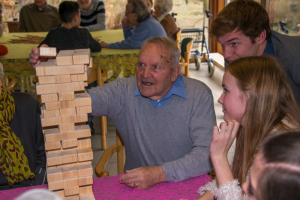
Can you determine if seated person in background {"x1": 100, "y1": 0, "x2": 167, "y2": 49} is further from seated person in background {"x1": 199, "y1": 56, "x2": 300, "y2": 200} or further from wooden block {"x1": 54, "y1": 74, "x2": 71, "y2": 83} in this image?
wooden block {"x1": 54, "y1": 74, "x2": 71, "y2": 83}

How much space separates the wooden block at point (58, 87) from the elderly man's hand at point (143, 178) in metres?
0.47

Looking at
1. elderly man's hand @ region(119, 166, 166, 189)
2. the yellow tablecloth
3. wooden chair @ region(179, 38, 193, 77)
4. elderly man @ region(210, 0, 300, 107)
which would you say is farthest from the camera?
wooden chair @ region(179, 38, 193, 77)

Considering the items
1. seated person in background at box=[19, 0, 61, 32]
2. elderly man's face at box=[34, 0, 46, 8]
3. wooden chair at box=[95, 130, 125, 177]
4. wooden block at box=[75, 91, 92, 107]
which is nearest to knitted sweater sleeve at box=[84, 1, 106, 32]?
seated person in background at box=[19, 0, 61, 32]

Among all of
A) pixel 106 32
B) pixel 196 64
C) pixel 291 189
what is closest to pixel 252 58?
pixel 291 189

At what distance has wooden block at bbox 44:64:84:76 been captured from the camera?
1137 millimetres

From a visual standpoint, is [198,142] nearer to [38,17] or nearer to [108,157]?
[108,157]

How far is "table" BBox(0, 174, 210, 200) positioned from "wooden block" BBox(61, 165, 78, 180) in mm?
183

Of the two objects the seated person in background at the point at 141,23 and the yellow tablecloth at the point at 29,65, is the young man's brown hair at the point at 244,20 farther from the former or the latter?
the seated person in background at the point at 141,23

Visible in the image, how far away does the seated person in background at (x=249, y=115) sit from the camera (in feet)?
4.21

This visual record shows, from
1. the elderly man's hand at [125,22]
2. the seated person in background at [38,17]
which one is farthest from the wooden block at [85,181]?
the seated person in background at [38,17]

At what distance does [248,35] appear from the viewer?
1.88 m

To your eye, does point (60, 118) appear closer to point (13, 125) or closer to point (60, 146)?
point (60, 146)

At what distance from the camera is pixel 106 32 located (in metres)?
5.52

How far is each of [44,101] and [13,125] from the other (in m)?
0.84
